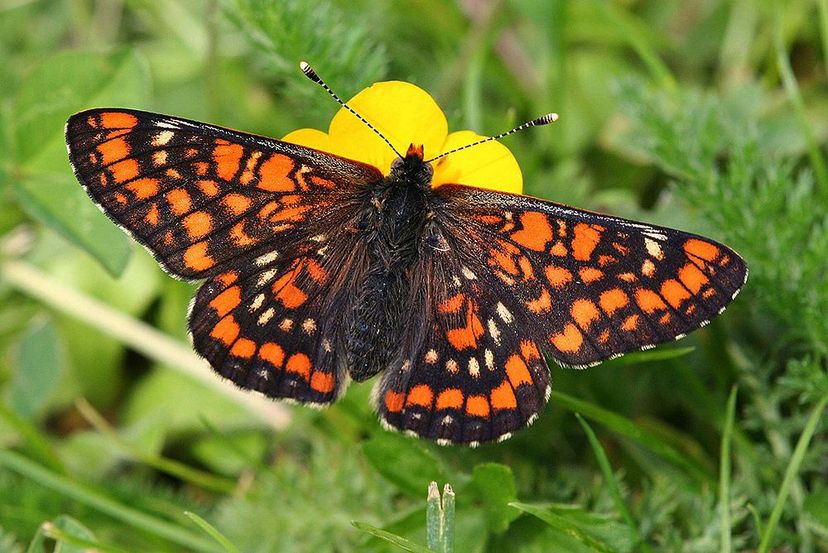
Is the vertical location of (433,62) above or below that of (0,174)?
above

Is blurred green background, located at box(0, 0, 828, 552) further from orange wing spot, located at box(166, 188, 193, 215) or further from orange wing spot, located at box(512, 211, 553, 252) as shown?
orange wing spot, located at box(166, 188, 193, 215)

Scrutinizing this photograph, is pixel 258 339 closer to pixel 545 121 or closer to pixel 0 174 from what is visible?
pixel 545 121

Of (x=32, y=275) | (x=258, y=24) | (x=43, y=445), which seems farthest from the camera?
(x=32, y=275)

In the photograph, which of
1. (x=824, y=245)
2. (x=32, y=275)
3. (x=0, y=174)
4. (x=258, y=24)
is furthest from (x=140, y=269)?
(x=824, y=245)

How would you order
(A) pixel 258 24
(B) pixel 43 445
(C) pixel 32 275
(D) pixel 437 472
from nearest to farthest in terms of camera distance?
(D) pixel 437 472
(A) pixel 258 24
(B) pixel 43 445
(C) pixel 32 275

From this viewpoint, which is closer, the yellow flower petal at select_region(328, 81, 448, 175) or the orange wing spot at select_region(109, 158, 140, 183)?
the orange wing spot at select_region(109, 158, 140, 183)

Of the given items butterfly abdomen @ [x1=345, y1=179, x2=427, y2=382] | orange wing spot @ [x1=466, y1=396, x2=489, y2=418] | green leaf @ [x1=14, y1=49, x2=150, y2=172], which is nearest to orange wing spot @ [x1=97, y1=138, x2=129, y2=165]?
butterfly abdomen @ [x1=345, y1=179, x2=427, y2=382]

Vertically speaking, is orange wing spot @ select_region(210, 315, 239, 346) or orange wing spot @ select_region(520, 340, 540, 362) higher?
orange wing spot @ select_region(520, 340, 540, 362)

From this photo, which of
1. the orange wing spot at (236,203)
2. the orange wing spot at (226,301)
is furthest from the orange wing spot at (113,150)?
the orange wing spot at (226,301)
